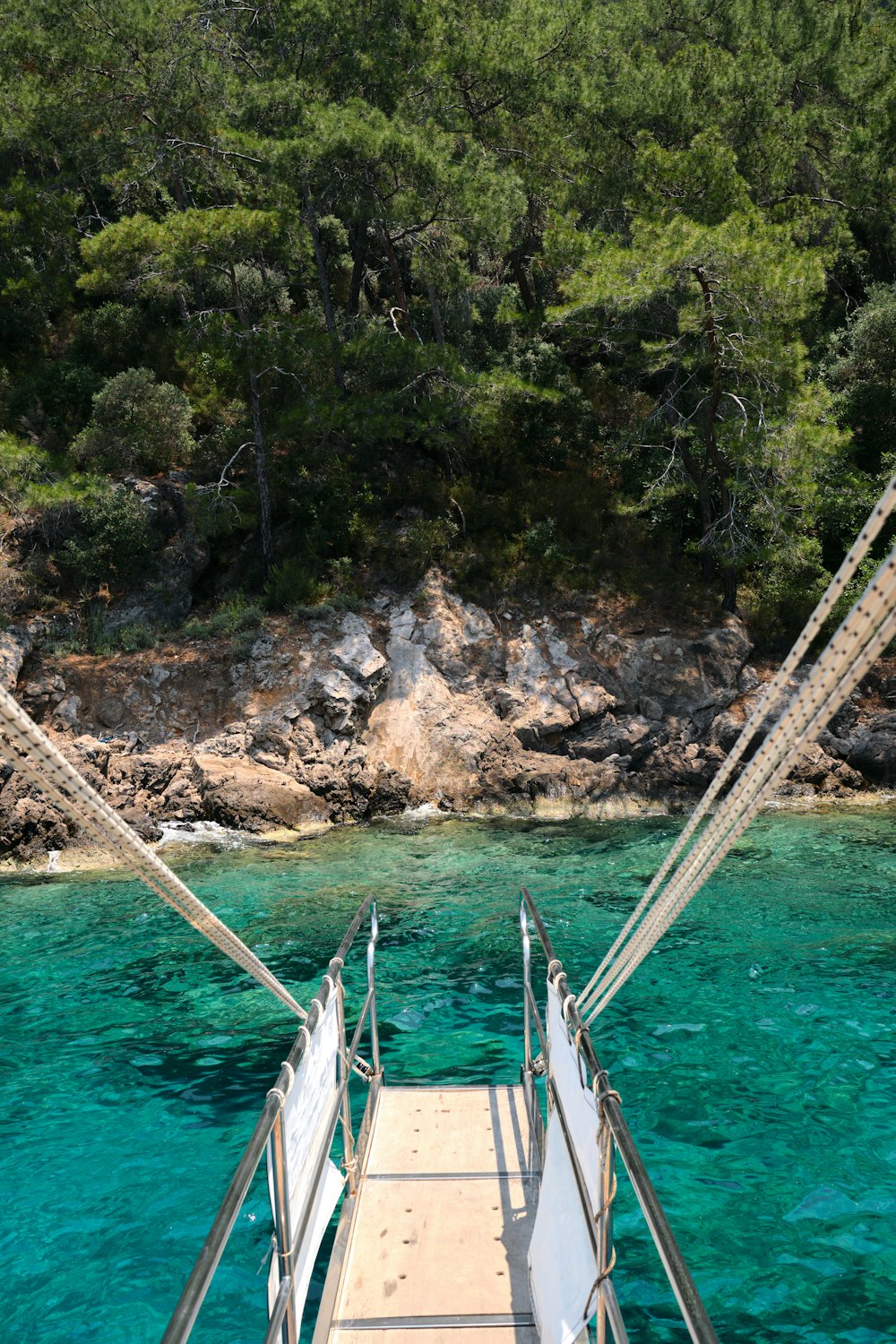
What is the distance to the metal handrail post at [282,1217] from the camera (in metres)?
2.72

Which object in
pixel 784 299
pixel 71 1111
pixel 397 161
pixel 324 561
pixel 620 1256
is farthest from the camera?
pixel 324 561

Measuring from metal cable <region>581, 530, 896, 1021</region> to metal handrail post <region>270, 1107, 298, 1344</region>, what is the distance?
1.44 m

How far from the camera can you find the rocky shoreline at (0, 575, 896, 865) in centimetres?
1548

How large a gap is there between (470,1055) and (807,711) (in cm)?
571

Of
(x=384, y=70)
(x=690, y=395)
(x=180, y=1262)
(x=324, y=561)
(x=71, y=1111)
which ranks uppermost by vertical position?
(x=384, y=70)

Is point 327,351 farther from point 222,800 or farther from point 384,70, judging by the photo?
point 222,800

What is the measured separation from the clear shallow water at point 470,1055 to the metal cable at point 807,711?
104 inches

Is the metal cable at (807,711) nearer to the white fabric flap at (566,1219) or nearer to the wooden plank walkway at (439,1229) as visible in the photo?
the white fabric flap at (566,1219)

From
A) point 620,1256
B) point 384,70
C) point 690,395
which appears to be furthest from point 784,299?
point 620,1256

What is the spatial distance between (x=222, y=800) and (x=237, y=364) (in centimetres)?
986

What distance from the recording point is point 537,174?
21.5 metres

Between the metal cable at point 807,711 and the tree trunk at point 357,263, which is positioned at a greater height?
the metal cable at point 807,711

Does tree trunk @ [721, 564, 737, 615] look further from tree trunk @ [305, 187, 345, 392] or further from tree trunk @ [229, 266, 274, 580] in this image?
tree trunk @ [229, 266, 274, 580]

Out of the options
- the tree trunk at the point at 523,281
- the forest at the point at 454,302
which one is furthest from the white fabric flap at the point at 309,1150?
the tree trunk at the point at 523,281
